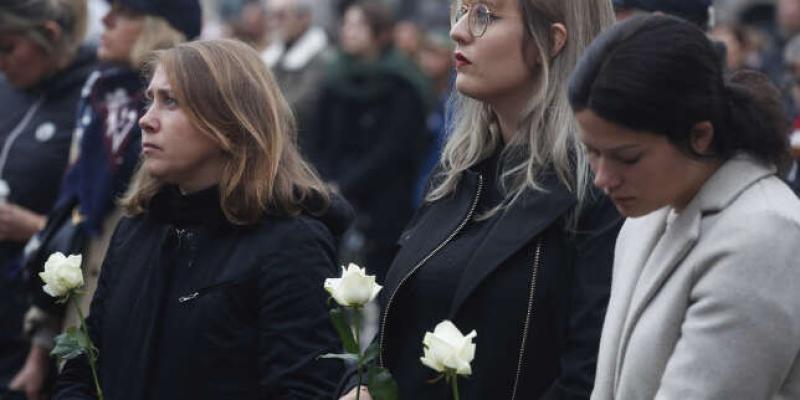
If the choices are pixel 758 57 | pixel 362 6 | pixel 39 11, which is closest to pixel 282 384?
pixel 39 11

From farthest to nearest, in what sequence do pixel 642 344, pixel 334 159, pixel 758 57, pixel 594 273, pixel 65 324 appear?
pixel 758 57 < pixel 334 159 < pixel 65 324 < pixel 594 273 < pixel 642 344

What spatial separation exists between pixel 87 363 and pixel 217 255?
0.52 m

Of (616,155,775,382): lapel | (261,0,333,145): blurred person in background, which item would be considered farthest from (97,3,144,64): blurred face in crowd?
(261,0,333,145): blurred person in background

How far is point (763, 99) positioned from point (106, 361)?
186 cm

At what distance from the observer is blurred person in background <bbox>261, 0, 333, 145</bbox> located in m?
9.55

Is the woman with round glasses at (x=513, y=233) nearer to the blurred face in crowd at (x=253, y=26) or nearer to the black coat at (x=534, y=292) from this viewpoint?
the black coat at (x=534, y=292)

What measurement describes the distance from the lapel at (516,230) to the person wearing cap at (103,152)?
181cm

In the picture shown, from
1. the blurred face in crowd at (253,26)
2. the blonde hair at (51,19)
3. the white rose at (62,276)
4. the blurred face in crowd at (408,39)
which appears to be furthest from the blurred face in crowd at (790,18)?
the white rose at (62,276)

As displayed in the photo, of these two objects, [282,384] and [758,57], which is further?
[758,57]

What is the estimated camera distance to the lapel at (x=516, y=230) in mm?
3156

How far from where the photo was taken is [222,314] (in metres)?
3.48

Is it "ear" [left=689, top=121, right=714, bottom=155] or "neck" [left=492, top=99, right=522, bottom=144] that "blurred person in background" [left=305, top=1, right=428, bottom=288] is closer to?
"neck" [left=492, top=99, right=522, bottom=144]

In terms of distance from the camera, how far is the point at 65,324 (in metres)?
4.82

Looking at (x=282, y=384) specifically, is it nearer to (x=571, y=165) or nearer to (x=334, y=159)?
(x=571, y=165)
